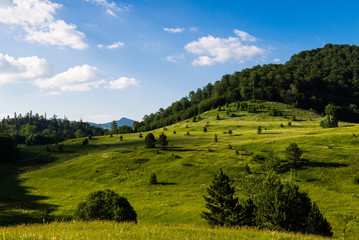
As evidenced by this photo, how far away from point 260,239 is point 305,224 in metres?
17.5

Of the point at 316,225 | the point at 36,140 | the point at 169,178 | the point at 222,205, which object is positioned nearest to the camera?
the point at 316,225

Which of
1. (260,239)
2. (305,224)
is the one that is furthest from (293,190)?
(260,239)

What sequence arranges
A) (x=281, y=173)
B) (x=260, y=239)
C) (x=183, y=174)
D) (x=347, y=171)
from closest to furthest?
(x=260, y=239), (x=347, y=171), (x=281, y=173), (x=183, y=174)

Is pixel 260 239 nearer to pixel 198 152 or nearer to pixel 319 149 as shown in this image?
pixel 198 152

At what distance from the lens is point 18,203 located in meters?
43.5

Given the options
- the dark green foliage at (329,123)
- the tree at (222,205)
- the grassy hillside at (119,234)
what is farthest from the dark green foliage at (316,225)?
the dark green foliage at (329,123)

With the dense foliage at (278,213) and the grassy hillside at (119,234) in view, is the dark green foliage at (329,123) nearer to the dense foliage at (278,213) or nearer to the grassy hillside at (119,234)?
the dense foliage at (278,213)

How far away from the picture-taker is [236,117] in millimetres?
165125

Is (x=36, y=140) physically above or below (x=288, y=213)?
above

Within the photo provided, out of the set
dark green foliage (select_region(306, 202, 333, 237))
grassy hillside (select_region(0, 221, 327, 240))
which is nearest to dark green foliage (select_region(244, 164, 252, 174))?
dark green foliage (select_region(306, 202, 333, 237))

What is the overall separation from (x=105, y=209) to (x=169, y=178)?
37630 mm

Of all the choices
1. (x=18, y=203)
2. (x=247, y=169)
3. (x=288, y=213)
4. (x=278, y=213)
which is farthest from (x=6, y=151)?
(x=288, y=213)

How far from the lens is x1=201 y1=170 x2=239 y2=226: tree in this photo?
25.7m

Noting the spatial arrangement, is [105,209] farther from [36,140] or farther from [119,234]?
[36,140]
